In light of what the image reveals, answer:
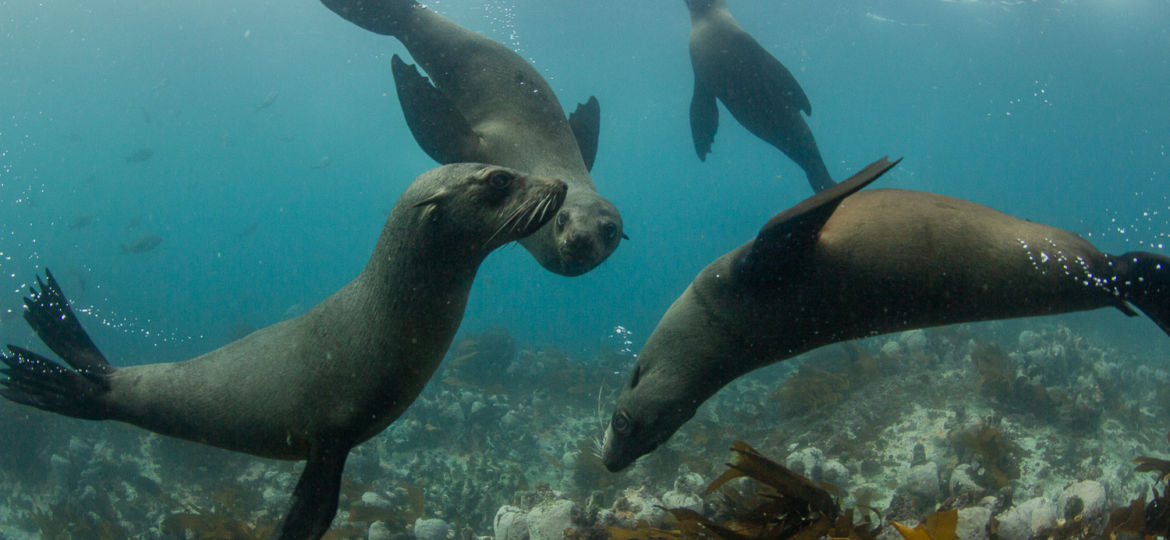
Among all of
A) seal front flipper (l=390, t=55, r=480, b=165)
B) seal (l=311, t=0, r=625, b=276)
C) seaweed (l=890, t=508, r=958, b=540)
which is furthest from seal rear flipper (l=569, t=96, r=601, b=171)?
seaweed (l=890, t=508, r=958, b=540)

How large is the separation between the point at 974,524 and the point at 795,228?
174 cm

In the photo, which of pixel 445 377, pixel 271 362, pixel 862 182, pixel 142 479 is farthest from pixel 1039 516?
pixel 445 377

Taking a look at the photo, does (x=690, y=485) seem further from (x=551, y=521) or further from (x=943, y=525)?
(x=943, y=525)

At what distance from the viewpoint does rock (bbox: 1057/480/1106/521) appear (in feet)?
8.84

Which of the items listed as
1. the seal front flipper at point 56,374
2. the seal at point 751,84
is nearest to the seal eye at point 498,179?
the seal front flipper at point 56,374

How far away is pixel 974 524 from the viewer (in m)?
2.49

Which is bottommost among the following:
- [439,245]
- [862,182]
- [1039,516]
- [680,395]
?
[1039,516]

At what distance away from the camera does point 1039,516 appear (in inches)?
99.0

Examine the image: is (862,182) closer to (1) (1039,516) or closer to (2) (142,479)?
(1) (1039,516)

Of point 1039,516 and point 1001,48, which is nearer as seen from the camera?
point 1039,516

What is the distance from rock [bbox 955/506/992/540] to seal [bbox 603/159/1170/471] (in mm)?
979

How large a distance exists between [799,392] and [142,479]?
27.7 ft

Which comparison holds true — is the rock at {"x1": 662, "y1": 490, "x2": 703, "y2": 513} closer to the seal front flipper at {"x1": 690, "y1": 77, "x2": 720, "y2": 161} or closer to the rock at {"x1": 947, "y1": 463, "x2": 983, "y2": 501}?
the rock at {"x1": 947, "y1": 463, "x2": 983, "y2": 501}

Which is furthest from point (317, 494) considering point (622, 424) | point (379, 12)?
point (379, 12)
